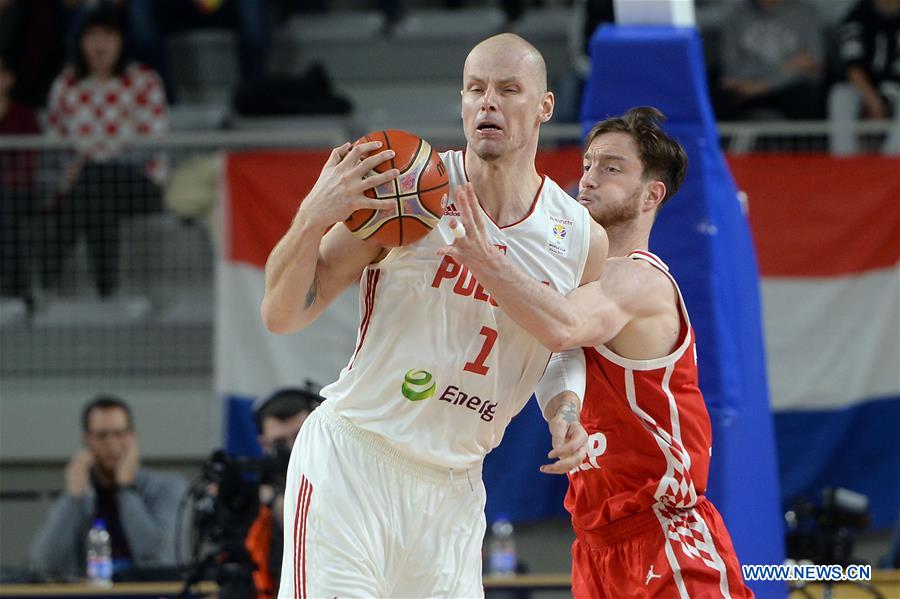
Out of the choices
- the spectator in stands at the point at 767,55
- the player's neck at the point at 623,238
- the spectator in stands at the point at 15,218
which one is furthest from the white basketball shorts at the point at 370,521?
the spectator in stands at the point at 767,55

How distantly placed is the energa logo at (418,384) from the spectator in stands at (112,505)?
14.2 ft

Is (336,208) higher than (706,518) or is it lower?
higher

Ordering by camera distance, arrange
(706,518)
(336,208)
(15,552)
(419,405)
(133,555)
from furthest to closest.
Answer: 1. (15,552)
2. (133,555)
3. (706,518)
4. (419,405)
5. (336,208)

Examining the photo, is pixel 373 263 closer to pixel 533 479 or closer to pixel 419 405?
pixel 419 405

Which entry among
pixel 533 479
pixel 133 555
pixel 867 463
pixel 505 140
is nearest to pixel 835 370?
pixel 867 463

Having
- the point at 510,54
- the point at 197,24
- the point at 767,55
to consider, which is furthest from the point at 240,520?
the point at 197,24

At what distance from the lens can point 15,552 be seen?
32.3ft

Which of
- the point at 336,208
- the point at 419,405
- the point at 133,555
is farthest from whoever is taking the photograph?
the point at 133,555

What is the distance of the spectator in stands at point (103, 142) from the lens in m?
9.78

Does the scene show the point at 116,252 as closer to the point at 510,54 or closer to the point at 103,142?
the point at 103,142

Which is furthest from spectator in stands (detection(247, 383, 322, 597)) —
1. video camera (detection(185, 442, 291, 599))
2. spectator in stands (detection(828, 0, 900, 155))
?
spectator in stands (detection(828, 0, 900, 155))

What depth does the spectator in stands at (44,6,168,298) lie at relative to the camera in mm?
9781

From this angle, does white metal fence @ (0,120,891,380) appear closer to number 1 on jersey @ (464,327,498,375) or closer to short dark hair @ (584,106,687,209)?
short dark hair @ (584,106,687,209)

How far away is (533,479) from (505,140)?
4.94m
